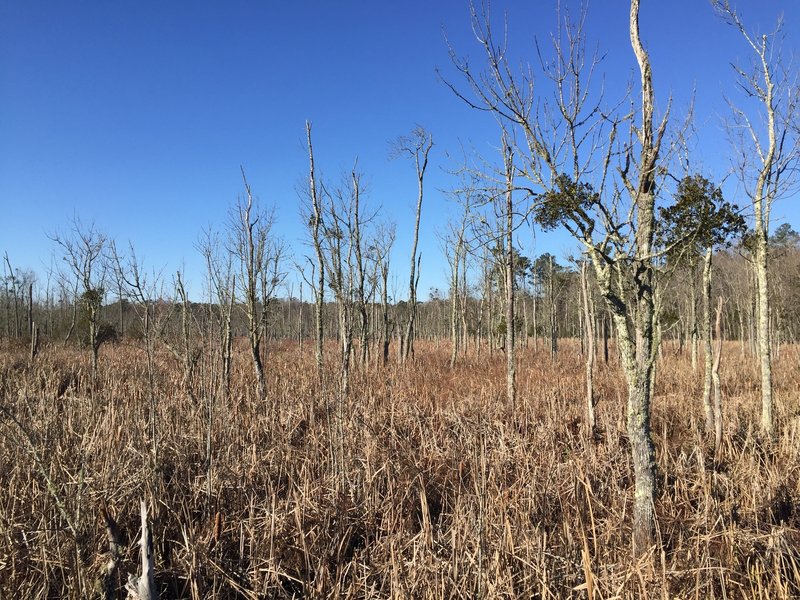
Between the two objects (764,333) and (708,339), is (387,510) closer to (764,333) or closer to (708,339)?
(708,339)

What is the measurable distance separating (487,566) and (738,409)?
218 inches

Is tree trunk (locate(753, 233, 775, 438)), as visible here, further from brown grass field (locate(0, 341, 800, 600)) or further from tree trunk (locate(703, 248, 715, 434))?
tree trunk (locate(703, 248, 715, 434))

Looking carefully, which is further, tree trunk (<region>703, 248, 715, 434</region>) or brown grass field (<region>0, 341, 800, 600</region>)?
tree trunk (<region>703, 248, 715, 434</region>)

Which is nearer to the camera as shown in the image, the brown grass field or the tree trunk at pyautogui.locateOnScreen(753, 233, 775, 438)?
the brown grass field

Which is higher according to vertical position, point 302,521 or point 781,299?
point 781,299

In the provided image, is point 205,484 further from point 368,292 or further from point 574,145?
point 368,292

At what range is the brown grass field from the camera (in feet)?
7.96

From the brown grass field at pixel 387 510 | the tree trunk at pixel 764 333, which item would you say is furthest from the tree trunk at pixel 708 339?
the tree trunk at pixel 764 333

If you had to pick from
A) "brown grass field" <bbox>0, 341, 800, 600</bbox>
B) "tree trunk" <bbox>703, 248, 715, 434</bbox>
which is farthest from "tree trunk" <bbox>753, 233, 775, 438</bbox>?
"tree trunk" <bbox>703, 248, 715, 434</bbox>

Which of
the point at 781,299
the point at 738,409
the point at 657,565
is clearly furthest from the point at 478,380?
the point at 781,299

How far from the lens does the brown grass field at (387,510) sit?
7.96ft

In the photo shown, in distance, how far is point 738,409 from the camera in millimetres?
6062

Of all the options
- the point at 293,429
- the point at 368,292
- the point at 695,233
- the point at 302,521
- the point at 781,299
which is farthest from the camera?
the point at 781,299

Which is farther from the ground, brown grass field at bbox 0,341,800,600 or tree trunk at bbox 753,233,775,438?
tree trunk at bbox 753,233,775,438
